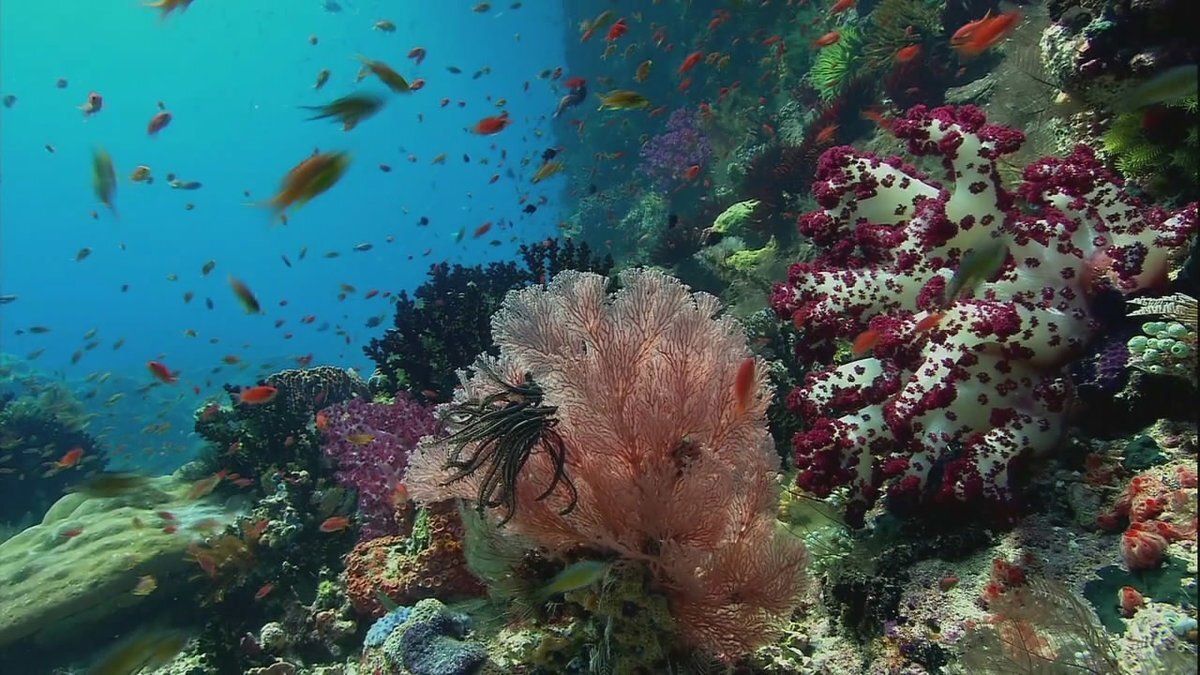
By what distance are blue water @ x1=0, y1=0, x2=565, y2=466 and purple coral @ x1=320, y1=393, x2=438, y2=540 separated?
274 ft

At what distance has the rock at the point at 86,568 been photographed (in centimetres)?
655

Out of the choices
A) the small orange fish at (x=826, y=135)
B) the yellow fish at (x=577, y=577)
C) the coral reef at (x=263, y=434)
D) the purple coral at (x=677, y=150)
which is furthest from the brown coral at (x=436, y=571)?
the purple coral at (x=677, y=150)

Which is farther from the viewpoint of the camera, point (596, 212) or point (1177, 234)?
point (596, 212)

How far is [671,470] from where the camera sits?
291 centimetres

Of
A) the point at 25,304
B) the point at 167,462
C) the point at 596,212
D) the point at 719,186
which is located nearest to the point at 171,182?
the point at 719,186

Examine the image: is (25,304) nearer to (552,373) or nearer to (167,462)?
(167,462)

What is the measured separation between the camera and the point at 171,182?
13.0m

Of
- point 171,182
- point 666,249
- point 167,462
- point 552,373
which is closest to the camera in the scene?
point 552,373

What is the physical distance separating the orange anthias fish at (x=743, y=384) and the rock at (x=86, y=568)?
682cm

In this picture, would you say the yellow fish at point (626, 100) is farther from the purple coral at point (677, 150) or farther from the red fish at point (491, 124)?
the purple coral at point (677, 150)

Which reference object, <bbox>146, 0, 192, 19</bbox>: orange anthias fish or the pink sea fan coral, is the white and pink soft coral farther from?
→ <bbox>146, 0, 192, 19</bbox>: orange anthias fish

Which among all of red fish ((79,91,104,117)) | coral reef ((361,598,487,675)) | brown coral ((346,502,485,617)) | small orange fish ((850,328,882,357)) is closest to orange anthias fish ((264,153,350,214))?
brown coral ((346,502,485,617))

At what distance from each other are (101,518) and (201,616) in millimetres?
2108

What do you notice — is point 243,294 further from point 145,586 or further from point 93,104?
point 93,104
